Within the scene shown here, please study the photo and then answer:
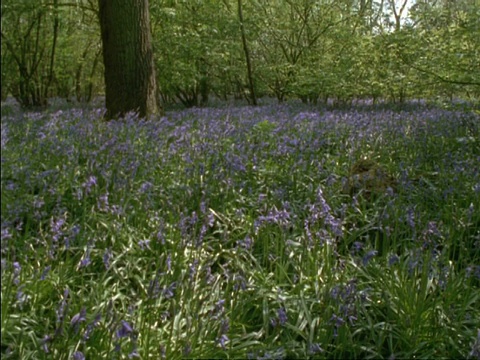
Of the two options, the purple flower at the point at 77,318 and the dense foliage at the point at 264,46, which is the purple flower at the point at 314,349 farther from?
the dense foliage at the point at 264,46

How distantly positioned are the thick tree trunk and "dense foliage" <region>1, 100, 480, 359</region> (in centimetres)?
190

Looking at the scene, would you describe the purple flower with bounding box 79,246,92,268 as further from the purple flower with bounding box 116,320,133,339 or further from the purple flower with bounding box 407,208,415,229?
the purple flower with bounding box 407,208,415,229

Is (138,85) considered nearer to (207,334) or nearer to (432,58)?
(432,58)

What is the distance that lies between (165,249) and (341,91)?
9536mm

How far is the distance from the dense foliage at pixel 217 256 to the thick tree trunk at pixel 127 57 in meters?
1.90

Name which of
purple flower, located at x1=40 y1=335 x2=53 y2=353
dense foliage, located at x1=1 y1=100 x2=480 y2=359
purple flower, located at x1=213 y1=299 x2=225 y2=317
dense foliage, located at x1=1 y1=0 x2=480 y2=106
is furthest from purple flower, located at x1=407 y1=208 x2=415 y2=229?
dense foliage, located at x1=1 y1=0 x2=480 y2=106

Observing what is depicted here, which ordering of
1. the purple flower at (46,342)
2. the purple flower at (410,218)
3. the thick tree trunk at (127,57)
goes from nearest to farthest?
the purple flower at (46,342) → the purple flower at (410,218) → the thick tree trunk at (127,57)

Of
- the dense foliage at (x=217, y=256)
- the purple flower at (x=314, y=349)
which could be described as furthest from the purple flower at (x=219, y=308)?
the purple flower at (x=314, y=349)

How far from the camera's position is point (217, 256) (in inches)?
113

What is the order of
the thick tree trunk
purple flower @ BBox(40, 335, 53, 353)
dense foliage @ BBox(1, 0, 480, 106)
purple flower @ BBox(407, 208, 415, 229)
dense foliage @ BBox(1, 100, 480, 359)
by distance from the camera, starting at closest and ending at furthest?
purple flower @ BBox(40, 335, 53, 353)
dense foliage @ BBox(1, 100, 480, 359)
purple flower @ BBox(407, 208, 415, 229)
the thick tree trunk
dense foliage @ BBox(1, 0, 480, 106)

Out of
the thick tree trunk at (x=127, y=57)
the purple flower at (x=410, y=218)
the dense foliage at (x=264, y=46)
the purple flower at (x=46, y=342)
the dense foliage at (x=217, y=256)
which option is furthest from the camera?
the dense foliage at (x=264, y=46)

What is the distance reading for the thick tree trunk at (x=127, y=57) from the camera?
6.76 m

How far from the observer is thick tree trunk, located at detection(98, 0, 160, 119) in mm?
6758

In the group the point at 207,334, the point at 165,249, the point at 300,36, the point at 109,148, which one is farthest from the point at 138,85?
the point at 300,36
